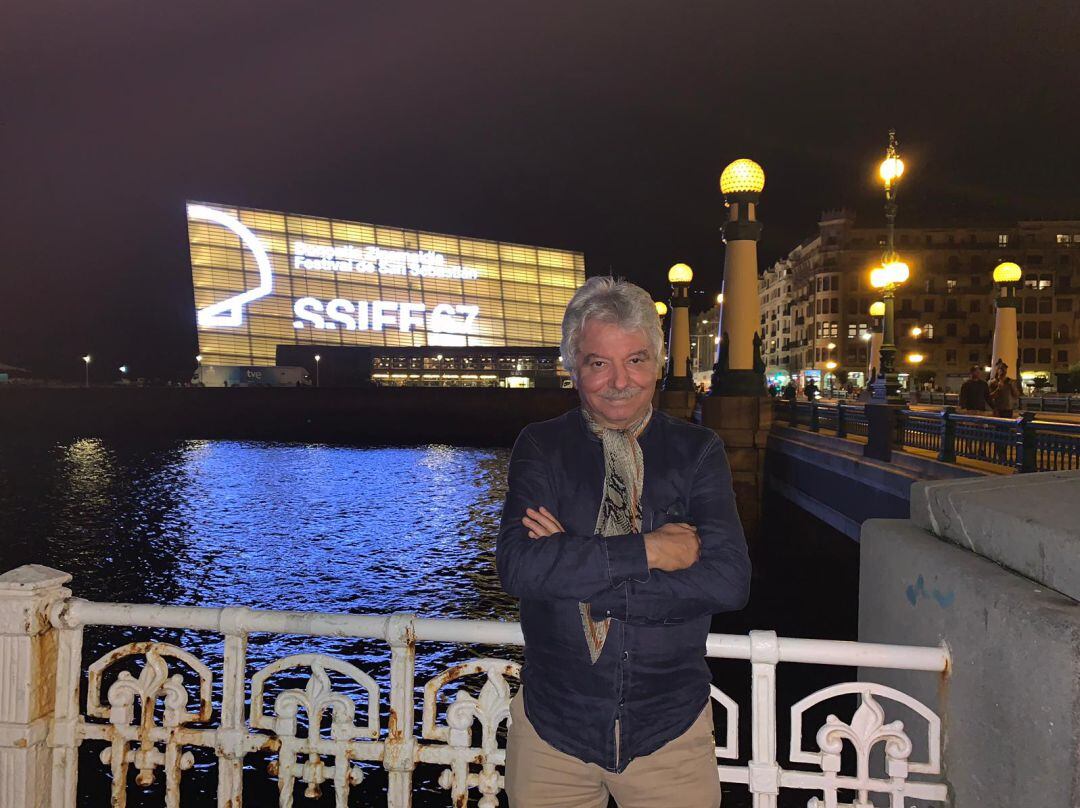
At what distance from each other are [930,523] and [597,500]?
4.69ft

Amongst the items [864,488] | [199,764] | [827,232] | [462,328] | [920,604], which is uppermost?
[827,232]

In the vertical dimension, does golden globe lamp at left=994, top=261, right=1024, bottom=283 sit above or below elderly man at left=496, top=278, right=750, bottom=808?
above

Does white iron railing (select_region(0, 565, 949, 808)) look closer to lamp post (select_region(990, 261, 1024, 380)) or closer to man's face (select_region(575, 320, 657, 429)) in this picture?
man's face (select_region(575, 320, 657, 429))

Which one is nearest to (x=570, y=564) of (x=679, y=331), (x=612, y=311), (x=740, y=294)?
(x=612, y=311)

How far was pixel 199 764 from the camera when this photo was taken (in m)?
9.46

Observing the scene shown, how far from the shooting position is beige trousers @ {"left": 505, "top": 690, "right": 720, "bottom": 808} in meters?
2.11

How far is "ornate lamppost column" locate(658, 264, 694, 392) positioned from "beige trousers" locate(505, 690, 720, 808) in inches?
1151

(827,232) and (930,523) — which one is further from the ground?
(827,232)

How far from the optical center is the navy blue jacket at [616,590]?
2068mm

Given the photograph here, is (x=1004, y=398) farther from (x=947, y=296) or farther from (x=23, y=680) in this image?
(x=947, y=296)

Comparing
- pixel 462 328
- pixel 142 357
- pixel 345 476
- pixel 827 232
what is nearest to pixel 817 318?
pixel 827 232

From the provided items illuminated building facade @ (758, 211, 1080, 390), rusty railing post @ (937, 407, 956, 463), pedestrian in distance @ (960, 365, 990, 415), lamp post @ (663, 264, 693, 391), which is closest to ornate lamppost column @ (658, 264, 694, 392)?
lamp post @ (663, 264, 693, 391)

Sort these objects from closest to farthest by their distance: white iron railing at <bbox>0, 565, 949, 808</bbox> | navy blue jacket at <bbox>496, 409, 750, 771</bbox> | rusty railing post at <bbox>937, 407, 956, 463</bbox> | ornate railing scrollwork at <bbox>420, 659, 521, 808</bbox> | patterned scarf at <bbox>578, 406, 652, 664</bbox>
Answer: navy blue jacket at <bbox>496, 409, 750, 771</bbox> → patterned scarf at <bbox>578, 406, 652, 664</bbox> → white iron railing at <bbox>0, 565, 949, 808</bbox> → ornate railing scrollwork at <bbox>420, 659, 521, 808</bbox> → rusty railing post at <bbox>937, 407, 956, 463</bbox>

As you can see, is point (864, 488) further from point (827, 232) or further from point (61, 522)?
point (827, 232)
